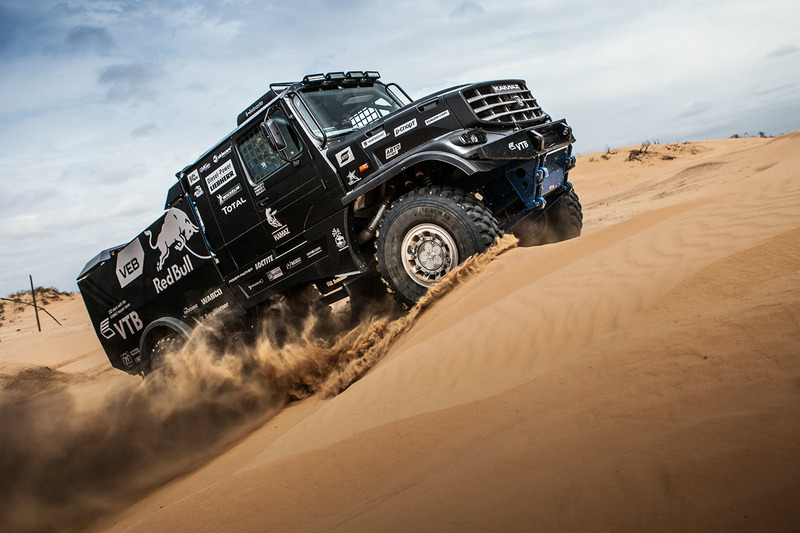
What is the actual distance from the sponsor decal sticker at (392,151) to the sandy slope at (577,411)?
1.71 metres

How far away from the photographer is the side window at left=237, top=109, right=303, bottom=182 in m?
6.86

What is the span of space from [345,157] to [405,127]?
79cm

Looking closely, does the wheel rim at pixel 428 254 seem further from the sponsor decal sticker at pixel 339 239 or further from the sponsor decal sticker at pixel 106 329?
the sponsor decal sticker at pixel 106 329

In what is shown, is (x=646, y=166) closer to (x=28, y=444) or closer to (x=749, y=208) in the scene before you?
(x=749, y=208)

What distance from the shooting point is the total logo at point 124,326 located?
8.61 metres

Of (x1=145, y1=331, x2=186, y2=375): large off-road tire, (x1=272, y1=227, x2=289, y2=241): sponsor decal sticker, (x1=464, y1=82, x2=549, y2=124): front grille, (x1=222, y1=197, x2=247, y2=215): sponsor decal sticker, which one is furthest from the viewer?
(x1=145, y1=331, x2=186, y2=375): large off-road tire

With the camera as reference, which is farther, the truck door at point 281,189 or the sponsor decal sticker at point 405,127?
the truck door at point 281,189

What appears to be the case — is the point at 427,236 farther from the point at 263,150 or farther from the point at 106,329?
the point at 106,329

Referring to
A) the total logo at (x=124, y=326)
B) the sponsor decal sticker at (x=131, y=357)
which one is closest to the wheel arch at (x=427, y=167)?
the total logo at (x=124, y=326)

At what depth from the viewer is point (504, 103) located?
649 cm

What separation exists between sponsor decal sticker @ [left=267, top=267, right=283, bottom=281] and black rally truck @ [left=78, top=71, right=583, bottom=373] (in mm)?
20

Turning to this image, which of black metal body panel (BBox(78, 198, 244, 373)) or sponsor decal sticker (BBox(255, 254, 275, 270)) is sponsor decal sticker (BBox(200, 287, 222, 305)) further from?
sponsor decal sticker (BBox(255, 254, 275, 270))

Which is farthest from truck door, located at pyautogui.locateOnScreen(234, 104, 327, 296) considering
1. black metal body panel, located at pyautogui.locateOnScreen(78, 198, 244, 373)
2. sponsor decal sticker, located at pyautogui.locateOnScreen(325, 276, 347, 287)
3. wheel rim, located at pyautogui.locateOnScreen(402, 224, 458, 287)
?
wheel rim, located at pyautogui.locateOnScreen(402, 224, 458, 287)

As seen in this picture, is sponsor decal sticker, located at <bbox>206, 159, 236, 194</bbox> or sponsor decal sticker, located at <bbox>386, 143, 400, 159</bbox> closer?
sponsor decal sticker, located at <bbox>386, 143, 400, 159</bbox>
